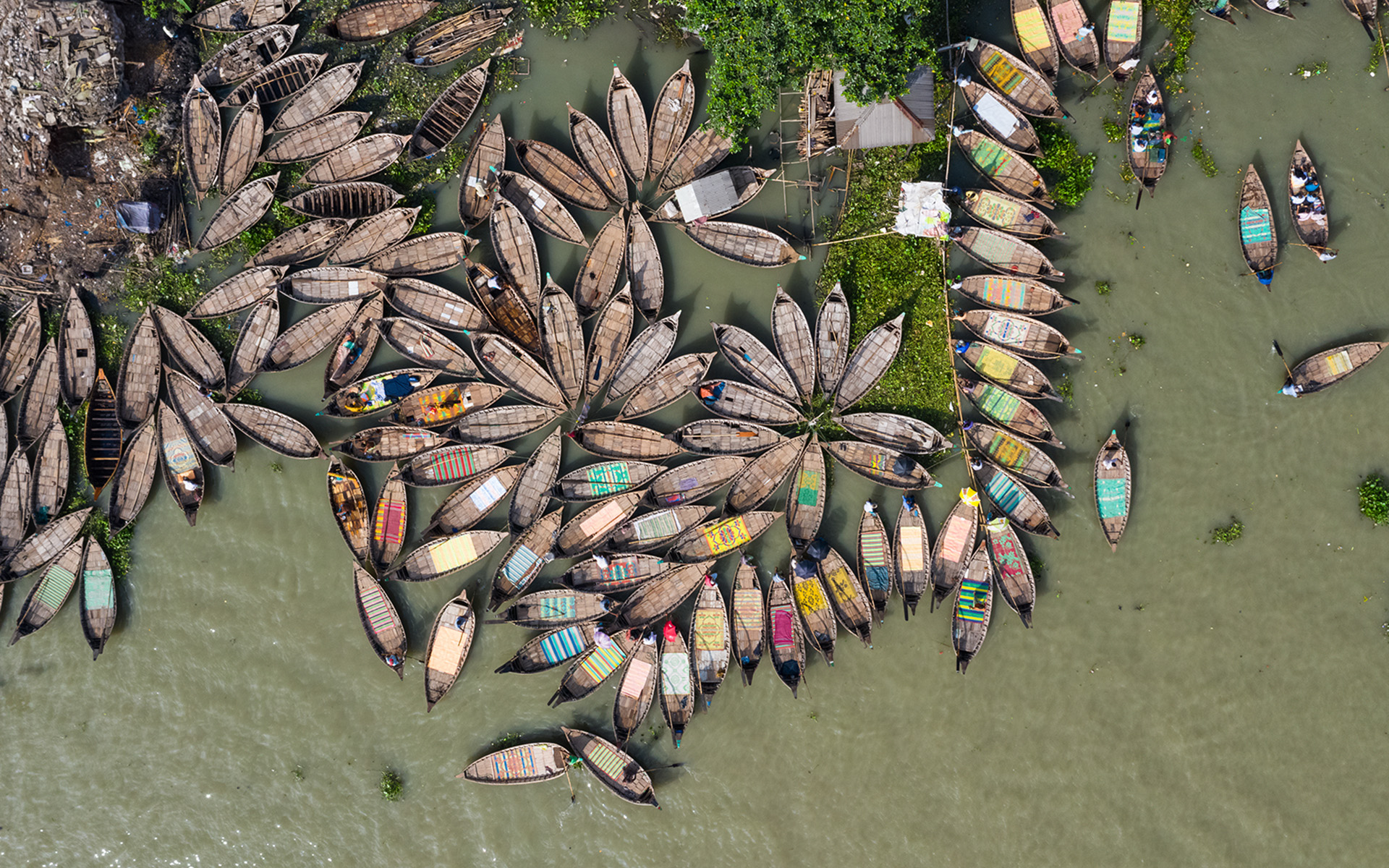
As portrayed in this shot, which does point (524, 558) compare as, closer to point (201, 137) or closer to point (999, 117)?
point (201, 137)

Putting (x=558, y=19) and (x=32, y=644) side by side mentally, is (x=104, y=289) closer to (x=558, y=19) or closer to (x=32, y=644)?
(x=32, y=644)

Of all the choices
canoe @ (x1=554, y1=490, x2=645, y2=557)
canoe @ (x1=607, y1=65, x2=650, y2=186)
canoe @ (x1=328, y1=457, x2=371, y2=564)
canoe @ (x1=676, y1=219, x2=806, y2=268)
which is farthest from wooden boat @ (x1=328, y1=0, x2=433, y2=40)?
canoe @ (x1=554, y1=490, x2=645, y2=557)

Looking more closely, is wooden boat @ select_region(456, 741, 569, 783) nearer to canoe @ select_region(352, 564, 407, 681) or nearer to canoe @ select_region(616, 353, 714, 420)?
canoe @ select_region(352, 564, 407, 681)

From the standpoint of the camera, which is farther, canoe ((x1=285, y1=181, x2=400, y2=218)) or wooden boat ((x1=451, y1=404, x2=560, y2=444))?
wooden boat ((x1=451, y1=404, x2=560, y2=444))

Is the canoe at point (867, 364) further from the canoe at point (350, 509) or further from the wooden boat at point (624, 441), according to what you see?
the canoe at point (350, 509)

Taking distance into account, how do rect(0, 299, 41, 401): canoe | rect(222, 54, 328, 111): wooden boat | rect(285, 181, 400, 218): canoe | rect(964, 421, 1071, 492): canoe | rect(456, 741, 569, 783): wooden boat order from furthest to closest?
rect(456, 741, 569, 783): wooden boat, rect(964, 421, 1071, 492): canoe, rect(0, 299, 41, 401): canoe, rect(222, 54, 328, 111): wooden boat, rect(285, 181, 400, 218): canoe

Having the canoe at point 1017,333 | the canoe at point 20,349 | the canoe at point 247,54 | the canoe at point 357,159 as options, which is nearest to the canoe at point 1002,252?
the canoe at point 1017,333

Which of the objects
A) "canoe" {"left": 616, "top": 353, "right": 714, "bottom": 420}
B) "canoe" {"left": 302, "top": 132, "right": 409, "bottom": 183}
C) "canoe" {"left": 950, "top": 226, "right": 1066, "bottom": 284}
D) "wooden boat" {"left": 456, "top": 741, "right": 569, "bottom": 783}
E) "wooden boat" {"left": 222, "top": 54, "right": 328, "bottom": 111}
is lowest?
"wooden boat" {"left": 456, "top": 741, "right": 569, "bottom": 783}
